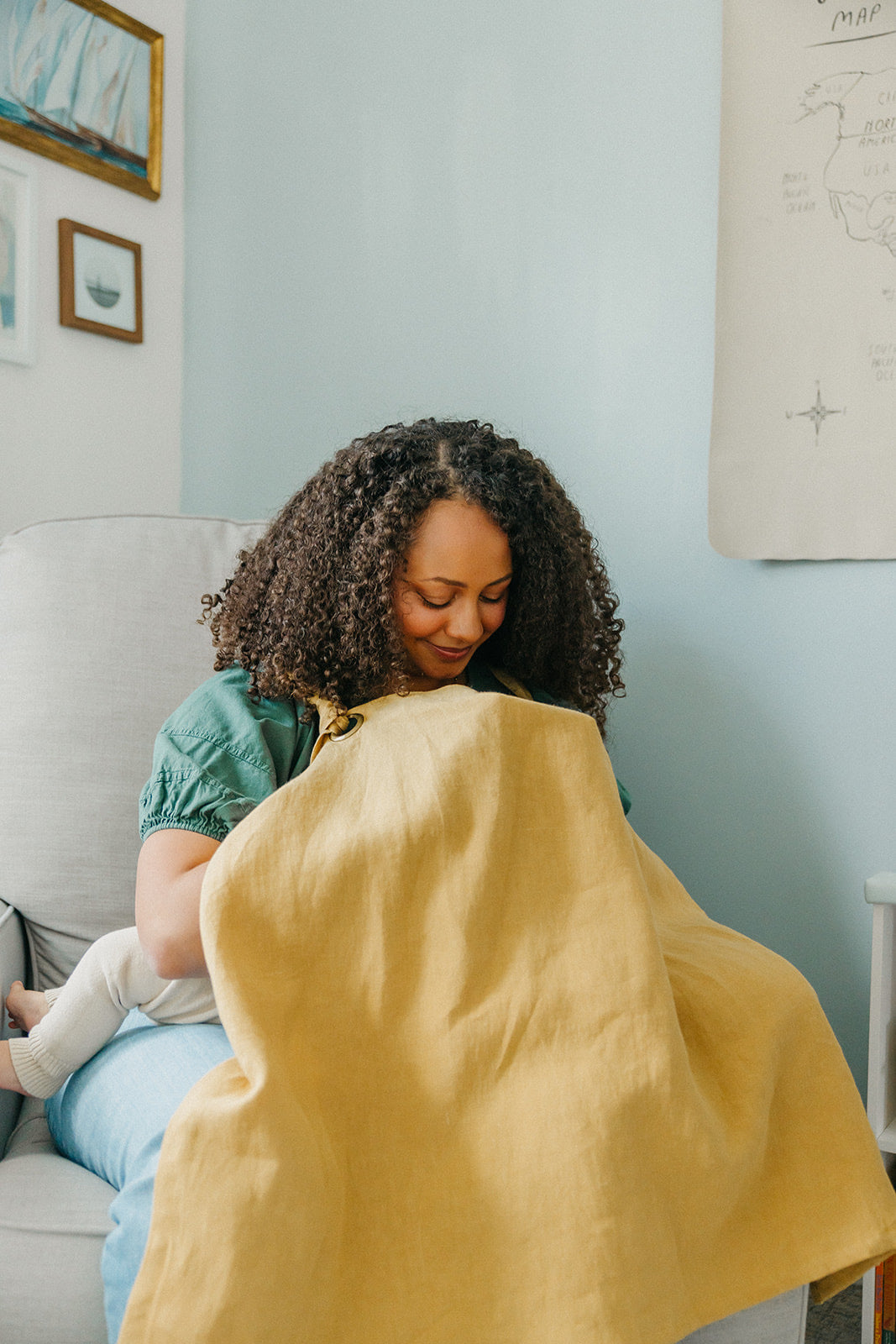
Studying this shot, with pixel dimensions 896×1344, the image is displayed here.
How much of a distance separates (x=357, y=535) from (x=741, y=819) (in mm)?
634

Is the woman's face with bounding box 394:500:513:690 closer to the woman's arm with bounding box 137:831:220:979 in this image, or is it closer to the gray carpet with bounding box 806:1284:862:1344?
the woman's arm with bounding box 137:831:220:979

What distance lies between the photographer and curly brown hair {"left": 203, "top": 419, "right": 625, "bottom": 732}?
985 millimetres

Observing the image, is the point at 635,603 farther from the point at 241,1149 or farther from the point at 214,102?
the point at 214,102

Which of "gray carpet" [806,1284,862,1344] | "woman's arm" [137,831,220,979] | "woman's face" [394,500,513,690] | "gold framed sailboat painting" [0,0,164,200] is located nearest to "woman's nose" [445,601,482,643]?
"woman's face" [394,500,513,690]

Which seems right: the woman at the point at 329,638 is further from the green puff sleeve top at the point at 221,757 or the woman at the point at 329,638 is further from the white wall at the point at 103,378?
the white wall at the point at 103,378

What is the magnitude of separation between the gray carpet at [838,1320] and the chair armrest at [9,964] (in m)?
0.87

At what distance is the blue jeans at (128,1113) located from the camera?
0.74 m

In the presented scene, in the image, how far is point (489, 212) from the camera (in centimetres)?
150

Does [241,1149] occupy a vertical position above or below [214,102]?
below

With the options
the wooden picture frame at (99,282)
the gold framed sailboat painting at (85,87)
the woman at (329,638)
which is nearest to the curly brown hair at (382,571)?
the woman at (329,638)

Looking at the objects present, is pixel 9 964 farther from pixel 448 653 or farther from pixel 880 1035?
pixel 880 1035

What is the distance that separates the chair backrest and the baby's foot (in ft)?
0.30

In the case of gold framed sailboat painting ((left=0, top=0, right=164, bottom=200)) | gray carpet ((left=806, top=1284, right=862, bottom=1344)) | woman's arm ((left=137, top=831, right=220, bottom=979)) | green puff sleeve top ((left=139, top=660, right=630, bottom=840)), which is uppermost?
gold framed sailboat painting ((left=0, top=0, right=164, bottom=200))

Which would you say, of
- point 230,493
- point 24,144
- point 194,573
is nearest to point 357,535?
point 194,573
